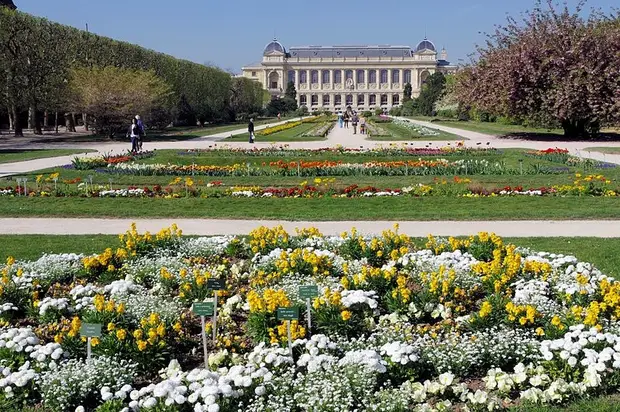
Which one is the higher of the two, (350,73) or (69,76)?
(350,73)

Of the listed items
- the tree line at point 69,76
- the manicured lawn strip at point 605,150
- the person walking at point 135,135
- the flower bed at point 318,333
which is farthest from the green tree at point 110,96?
the flower bed at point 318,333

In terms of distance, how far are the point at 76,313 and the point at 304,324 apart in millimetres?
1980

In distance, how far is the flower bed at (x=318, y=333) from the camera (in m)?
4.48

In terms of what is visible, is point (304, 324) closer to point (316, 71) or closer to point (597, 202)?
point (597, 202)

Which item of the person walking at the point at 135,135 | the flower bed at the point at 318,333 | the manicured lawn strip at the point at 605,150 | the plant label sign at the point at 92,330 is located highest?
the person walking at the point at 135,135

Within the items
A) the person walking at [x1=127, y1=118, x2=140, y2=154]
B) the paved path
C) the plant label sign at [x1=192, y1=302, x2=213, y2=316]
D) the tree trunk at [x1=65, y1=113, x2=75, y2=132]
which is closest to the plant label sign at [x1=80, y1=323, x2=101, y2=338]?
the plant label sign at [x1=192, y1=302, x2=213, y2=316]

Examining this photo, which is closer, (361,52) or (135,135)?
(135,135)

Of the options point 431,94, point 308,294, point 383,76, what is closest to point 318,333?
point 308,294

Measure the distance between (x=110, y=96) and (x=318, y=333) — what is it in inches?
1224

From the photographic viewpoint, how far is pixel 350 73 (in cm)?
14388

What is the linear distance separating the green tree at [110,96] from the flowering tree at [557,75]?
54.2 ft

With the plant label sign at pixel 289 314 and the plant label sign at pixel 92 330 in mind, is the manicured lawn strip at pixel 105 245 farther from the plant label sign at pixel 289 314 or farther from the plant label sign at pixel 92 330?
the plant label sign at pixel 92 330

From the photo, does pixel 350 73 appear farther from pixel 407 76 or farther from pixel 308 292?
pixel 308 292

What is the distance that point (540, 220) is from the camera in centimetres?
1111
